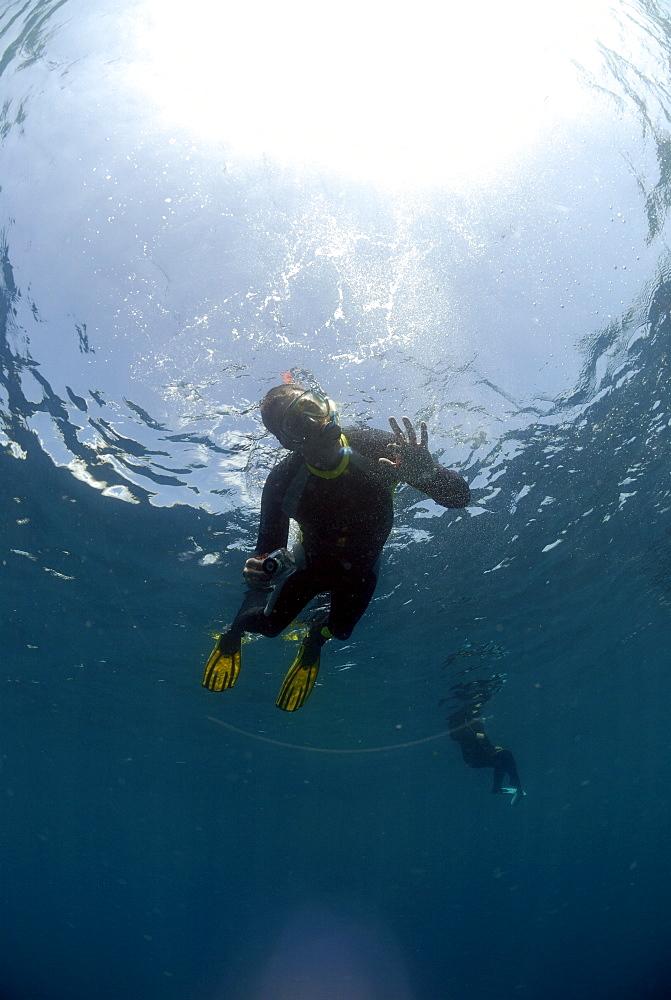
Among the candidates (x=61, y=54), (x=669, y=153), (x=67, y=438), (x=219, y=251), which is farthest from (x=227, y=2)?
(x=67, y=438)

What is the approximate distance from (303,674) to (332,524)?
206 centimetres

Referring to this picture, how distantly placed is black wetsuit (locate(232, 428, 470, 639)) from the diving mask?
2.24 feet

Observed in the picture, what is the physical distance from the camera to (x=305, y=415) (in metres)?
4.45

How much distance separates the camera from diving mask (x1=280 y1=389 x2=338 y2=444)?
14.5 ft

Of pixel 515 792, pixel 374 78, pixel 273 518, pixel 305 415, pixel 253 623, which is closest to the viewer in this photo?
pixel 305 415

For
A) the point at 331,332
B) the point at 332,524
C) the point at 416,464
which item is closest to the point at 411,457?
the point at 416,464

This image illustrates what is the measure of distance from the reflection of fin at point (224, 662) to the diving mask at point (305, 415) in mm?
2418

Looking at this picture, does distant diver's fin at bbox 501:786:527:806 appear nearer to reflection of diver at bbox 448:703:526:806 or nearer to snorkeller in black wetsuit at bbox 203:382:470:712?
reflection of diver at bbox 448:703:526:806

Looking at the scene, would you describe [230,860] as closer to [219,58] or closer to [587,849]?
[587,849]

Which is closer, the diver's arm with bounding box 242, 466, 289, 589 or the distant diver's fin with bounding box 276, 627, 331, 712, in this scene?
the diver's arm with bounding box 242, 466, 289, 589

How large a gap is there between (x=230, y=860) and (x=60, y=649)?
113 m

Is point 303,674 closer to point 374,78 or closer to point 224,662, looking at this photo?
point 224,662

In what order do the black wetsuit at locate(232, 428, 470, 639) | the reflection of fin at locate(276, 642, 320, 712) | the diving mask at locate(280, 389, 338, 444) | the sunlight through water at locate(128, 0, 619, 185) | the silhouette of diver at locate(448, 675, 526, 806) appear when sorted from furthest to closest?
the silhouette of diver at locate(448, 675, 526, 806)
the sunlight through water at locate(128, 0, 619, 185)
the reflection of fin at locate(276, 642, 320, 712)
the black wetsuit at locate(232, 428, 470, 639)
the diving mask at locate(280, 389, 338, 444)

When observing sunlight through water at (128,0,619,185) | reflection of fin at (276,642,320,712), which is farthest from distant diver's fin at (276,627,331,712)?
sunlight through water at (128,0,619,185)
